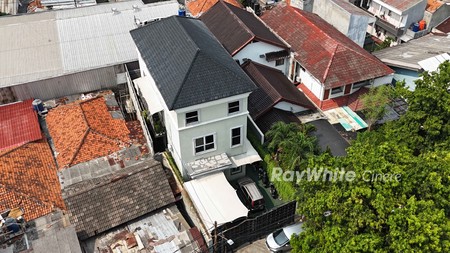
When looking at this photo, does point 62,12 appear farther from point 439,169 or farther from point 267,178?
point 439,169

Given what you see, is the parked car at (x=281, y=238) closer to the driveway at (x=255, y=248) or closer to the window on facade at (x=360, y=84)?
the driveway at (x=255, y=248)

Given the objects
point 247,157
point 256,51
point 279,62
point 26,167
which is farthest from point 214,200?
point 279,62

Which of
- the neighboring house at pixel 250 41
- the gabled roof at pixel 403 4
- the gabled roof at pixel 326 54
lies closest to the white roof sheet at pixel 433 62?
the gabled roof at pixel 326 54

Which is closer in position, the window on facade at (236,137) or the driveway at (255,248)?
the driveway at (255,248)

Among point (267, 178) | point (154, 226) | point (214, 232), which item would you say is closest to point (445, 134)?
point (267, 178)

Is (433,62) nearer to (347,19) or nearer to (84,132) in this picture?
(347,19)

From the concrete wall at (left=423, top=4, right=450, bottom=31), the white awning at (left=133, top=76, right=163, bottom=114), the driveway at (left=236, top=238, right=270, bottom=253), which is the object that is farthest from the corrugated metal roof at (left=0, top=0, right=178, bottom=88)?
the concrete wall at (left=423, top=4, right=450, bottom=31)
